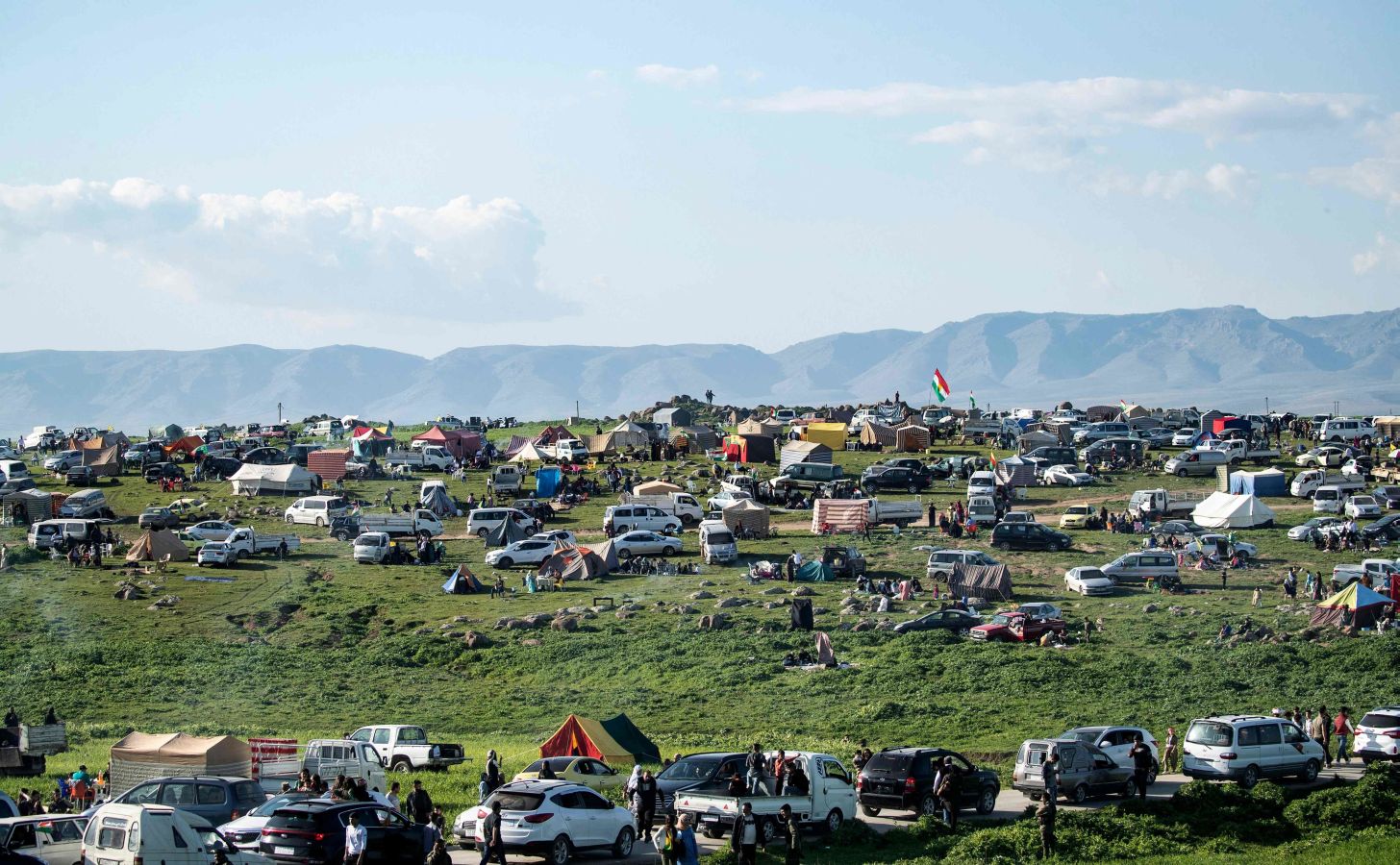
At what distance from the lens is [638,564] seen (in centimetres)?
5684

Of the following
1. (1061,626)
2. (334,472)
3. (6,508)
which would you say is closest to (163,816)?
(1061,626)

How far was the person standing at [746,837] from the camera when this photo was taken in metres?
22.5

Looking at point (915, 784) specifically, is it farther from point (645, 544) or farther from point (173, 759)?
point (645, 544)

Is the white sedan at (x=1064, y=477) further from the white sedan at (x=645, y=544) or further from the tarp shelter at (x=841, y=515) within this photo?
the white sedan at (x=645, y=544)

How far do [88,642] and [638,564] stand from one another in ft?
62.1

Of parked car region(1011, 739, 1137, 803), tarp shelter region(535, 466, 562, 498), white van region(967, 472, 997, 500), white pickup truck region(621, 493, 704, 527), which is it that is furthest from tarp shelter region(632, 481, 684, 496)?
parked car region(1011, 739, 1137, 803)

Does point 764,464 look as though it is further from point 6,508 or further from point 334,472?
point 6,508

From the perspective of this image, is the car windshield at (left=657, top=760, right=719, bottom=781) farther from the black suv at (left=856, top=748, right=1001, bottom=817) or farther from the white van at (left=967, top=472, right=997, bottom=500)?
the white van at (left=967, top=472, right=997, bottom=500)

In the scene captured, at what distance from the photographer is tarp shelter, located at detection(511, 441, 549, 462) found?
84562mm

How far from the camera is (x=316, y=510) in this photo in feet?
221

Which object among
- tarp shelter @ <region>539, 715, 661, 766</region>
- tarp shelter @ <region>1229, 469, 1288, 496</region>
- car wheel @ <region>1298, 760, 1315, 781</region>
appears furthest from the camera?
tarp shelter @ <region>1229, 469, 1288, 496</region>

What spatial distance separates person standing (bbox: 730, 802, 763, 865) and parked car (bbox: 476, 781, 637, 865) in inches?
70.4

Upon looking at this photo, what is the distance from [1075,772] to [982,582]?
73.6 feet

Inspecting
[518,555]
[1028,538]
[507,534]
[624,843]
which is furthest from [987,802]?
[507,534]
